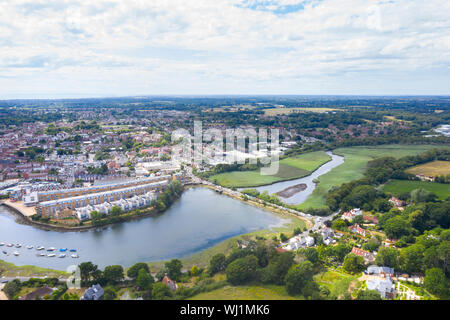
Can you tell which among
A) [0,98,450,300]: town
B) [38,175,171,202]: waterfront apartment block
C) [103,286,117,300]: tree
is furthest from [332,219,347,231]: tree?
[38,175,171,202]: waterfront apartment block

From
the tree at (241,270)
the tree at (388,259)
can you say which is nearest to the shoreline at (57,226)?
the tree at (241,270)

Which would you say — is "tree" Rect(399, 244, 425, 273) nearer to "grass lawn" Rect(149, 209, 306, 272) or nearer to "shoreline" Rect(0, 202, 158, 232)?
"grass lawn" Rect(149, 209, 306, 272)

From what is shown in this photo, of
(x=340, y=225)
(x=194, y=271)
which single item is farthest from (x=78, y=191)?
(x=340, y=225)

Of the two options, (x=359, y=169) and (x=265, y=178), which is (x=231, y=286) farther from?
(x=359, y=169)

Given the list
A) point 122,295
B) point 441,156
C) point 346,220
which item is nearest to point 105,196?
point 122,295

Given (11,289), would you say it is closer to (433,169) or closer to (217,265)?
(217,265)

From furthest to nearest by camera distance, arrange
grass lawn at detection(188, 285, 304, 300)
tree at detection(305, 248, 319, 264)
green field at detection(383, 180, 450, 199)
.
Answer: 1. green field at detection(383, 180, 450, 199)
2. tree at detection(305, 248, 319, 264)
3. grass lawn at detection(188, 285, 304, 300)
